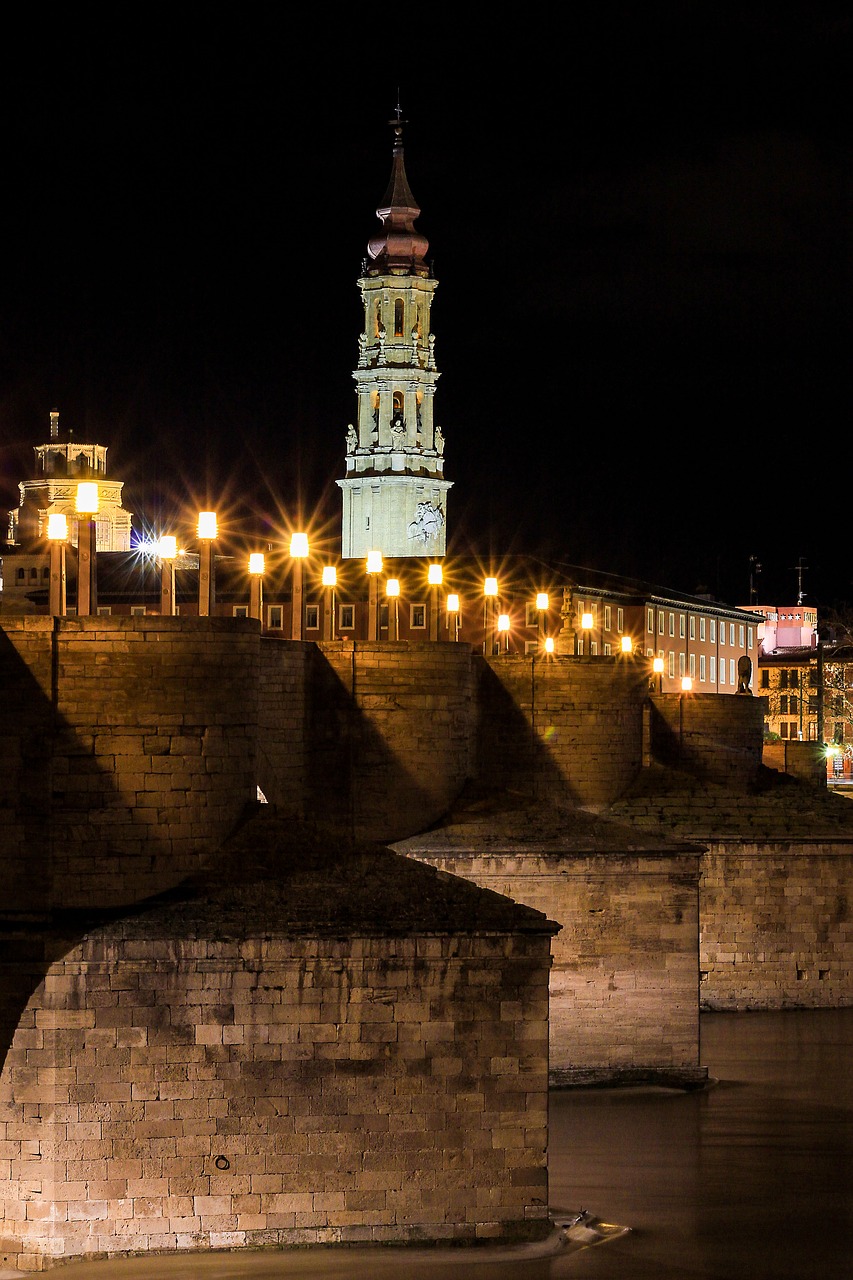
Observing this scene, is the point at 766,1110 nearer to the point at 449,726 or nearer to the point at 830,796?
the point at 449,726

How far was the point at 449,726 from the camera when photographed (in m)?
32.8

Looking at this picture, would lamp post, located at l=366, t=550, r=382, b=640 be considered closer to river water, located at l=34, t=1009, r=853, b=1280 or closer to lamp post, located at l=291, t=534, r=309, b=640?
lamp post, located at l=291, t=534, r=309, b=640

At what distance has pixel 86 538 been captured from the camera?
900 inches

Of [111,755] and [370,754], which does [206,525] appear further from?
[370,754]

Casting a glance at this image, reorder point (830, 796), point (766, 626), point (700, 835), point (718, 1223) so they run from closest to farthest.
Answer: point (718, 1223) → point (700, 835) → point (830, 796) → point (766, 626)

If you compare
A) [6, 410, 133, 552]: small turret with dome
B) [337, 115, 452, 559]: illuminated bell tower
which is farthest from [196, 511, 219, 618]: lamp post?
[6, 410, 133, 552]: small turret with dome

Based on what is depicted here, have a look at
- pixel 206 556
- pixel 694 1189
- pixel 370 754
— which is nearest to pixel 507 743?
pixel 370 754

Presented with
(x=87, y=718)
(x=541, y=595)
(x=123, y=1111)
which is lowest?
(x=123, y=1111)

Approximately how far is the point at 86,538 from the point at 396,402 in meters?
84.6

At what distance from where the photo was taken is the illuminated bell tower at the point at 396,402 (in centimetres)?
10600

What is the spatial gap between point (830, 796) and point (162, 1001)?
91.8ft

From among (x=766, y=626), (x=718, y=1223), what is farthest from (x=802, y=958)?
(x=766, y=626)

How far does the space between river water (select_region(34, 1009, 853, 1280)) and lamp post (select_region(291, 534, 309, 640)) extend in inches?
305

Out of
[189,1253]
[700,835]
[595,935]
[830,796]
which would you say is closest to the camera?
[189,1253]
